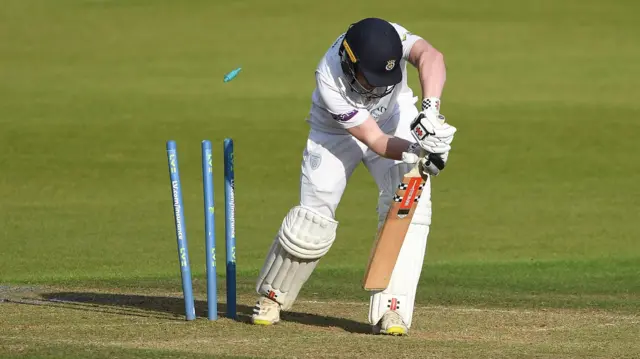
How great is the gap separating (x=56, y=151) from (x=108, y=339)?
1128 centimetres

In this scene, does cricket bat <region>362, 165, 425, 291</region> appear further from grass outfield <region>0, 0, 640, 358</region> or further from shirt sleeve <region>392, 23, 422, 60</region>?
shirt sleeve <region>392, 23, 422, 60</region>

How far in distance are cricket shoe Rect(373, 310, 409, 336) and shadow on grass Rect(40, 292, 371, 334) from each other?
236mm

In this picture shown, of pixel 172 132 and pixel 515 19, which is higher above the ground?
pixel 515 19

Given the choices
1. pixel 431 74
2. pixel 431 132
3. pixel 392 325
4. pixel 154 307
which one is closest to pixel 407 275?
pixel 392 325

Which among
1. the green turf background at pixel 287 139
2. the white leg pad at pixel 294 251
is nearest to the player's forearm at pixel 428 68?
the white leg pad at pixel 294 251

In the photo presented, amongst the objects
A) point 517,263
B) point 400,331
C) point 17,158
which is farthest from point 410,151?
point 17,158

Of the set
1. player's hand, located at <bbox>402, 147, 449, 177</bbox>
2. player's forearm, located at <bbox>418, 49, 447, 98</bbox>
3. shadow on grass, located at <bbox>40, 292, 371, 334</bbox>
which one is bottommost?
shadow on grass, located at <bbox>40, 292, 371, 334</bbox>

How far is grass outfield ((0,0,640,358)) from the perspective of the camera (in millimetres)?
6707

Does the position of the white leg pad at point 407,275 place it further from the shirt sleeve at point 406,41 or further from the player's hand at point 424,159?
the shirt sleeve at point 406,41

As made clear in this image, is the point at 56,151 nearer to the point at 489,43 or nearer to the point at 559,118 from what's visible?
the point at 559,118

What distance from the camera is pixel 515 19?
24312 millimetres

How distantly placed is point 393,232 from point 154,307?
1697 mm

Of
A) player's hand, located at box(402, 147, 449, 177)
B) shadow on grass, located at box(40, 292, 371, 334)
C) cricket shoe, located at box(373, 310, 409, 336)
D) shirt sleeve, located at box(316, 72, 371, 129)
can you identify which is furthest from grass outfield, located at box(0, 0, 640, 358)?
shirt sleeve, located at box(316, 72, 371, 129)

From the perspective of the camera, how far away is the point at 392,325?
6434 mm
